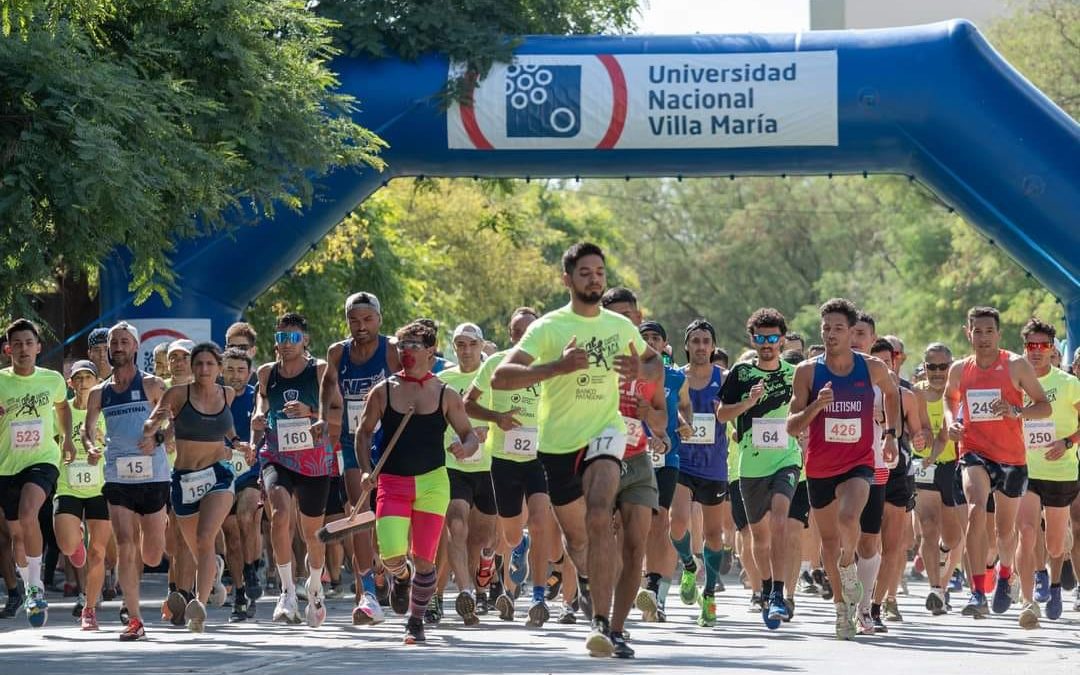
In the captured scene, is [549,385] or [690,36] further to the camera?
[690,36]

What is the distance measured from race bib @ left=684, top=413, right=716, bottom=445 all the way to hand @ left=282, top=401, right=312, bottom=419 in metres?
2.75

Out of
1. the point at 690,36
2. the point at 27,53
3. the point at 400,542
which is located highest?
the point at 690,36

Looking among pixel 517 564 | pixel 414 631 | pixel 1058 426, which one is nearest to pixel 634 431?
pixel 414 631

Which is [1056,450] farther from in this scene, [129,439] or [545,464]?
[129,439]

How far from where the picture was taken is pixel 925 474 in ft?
53.9

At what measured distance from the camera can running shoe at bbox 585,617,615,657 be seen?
1015cm

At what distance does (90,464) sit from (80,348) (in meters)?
8.71

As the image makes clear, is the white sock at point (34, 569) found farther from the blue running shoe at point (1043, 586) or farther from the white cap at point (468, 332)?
the blue running shoe at point (1043, 586)

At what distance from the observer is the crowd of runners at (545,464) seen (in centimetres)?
1059

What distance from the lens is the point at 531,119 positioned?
2114 cm

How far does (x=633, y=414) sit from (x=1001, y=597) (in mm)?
3372

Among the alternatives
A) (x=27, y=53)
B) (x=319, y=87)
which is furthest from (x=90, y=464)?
(x=319, y=87)

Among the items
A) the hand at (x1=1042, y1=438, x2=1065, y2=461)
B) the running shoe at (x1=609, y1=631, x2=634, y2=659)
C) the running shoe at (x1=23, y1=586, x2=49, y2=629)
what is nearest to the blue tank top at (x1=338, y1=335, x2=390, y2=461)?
the running shoe at (x1=23, y1=586, x2=49, y2=629)

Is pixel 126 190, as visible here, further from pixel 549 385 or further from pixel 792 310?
pixel 792 310
